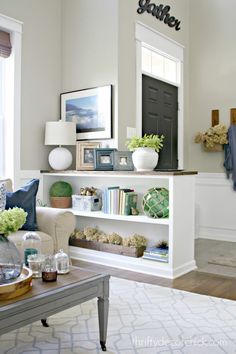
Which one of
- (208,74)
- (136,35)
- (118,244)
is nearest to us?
(118,244)

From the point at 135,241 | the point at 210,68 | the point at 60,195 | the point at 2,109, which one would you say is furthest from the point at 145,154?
the point at 210,68

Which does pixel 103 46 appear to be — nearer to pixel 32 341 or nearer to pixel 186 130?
pixel 186 130

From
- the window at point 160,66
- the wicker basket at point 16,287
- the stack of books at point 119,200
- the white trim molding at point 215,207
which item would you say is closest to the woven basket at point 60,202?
the stack of books at point 119,200

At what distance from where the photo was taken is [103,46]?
4.28 meters

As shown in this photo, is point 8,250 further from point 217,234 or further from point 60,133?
point 217,234

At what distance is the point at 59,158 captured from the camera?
433cm

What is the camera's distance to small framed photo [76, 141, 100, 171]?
4268mm

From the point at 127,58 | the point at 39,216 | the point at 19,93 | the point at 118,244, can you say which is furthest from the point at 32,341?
the point at 127,58

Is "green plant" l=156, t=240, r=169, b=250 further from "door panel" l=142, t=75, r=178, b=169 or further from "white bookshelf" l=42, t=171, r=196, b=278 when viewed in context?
"door panel" l=142, t=75, r=178, b=169

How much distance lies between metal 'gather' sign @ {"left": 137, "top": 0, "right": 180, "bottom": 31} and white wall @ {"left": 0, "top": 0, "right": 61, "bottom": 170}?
3.35ft

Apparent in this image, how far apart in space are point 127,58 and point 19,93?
1263 mm

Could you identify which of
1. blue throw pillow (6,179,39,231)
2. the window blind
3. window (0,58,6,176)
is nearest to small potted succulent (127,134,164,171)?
blue throw pillow (6,179,39,231)

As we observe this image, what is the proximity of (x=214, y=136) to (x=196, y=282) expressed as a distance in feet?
8.46

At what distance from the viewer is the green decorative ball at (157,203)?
11.5 ft
